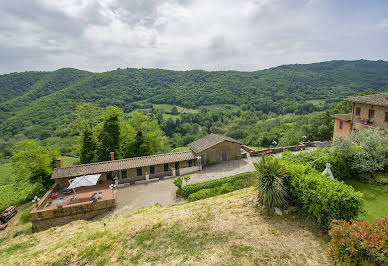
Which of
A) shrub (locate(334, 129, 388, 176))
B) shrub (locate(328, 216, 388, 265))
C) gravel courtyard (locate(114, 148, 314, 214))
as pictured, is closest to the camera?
shrub (locate(328, 216, 388, 265))

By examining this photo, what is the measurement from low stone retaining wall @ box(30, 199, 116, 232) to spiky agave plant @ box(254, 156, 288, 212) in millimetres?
12071

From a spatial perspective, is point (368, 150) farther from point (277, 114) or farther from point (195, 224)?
point (277, 114)

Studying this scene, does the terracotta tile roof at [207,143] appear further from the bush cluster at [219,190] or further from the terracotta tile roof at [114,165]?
the bush cluster at [219,190]

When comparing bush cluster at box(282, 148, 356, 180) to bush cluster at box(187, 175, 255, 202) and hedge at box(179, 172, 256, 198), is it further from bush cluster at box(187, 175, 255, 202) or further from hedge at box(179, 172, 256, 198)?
hedge at box(179, 172, 256, 198)

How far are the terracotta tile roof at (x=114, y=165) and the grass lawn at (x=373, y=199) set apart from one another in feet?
49.7

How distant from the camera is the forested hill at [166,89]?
285 ft

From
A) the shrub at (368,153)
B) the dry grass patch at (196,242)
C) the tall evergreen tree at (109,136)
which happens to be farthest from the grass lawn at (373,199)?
the tall evergreen tree at (109,136)

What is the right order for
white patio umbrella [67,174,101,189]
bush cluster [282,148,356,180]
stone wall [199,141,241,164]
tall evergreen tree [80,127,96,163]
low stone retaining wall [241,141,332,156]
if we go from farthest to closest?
low stone retaining wall [241,141,332,156]
tall evergreen tree [80,127,96,163]
stone wall [199,141,241,164]
white patio umbrella [67,174,101,189]
bush cluster [282,148,356,180]

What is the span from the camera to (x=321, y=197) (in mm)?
9711

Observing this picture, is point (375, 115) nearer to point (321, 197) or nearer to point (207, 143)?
point (207, 143)

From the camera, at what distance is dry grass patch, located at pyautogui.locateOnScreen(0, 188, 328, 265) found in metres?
8.94

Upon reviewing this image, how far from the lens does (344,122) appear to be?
27.6m

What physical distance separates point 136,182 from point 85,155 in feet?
29.5

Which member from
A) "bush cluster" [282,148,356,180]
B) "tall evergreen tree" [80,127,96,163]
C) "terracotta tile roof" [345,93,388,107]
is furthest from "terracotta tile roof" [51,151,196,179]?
"terracotta tile roof" [345,93,388,107]
